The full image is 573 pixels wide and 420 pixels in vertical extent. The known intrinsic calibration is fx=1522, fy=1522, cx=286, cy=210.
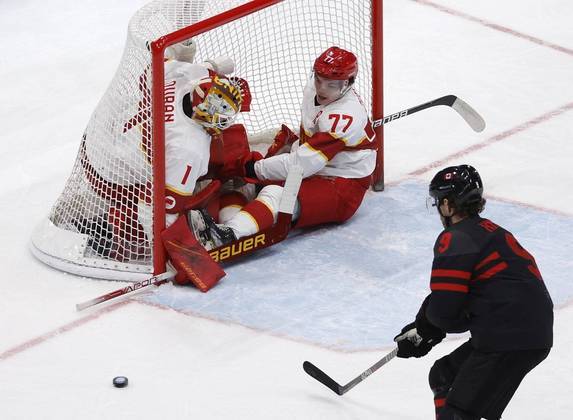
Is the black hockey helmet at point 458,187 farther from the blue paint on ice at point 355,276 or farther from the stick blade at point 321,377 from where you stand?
the blue paint on ice at point 355,276

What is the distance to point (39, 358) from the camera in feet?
15.5

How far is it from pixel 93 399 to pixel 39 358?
34 centimetres

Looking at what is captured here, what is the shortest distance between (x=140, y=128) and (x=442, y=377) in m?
1.62

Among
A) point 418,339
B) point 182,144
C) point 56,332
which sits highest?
point 418,339

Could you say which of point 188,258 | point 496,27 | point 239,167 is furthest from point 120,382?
point 496,27

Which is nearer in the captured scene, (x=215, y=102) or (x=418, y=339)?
(x=418, y=339)

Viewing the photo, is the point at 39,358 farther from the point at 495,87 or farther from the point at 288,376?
the point at 495,87

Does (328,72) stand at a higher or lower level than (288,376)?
higher

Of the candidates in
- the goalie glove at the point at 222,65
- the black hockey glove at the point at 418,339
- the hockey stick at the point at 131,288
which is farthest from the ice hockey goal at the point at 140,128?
the black hockey glove at the point at 418,339

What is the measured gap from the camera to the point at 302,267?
529cm

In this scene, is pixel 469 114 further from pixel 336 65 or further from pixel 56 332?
pixel 56 332

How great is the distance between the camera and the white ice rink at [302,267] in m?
4.49

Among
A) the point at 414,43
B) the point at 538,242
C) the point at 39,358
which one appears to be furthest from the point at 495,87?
the point at 39,358

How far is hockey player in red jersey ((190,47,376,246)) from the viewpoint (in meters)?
5.31
